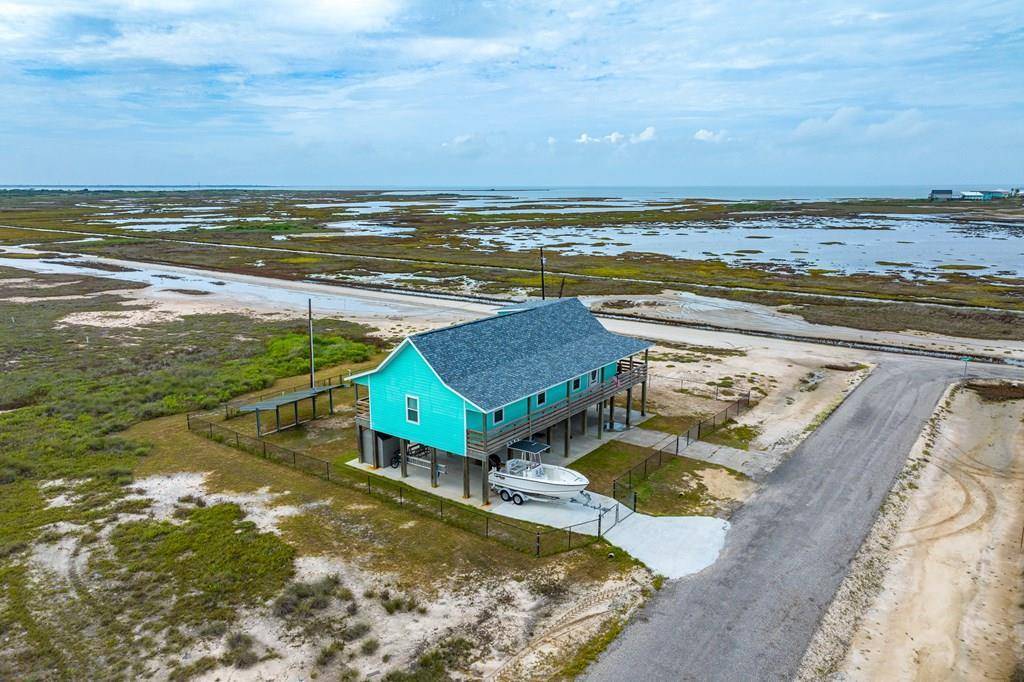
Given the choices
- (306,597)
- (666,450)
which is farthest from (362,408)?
(666,450)

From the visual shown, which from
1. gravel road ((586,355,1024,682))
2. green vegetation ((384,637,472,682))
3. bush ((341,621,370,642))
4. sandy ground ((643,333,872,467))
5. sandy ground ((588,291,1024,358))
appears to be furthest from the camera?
sandy ground ((588,291,1024,358))

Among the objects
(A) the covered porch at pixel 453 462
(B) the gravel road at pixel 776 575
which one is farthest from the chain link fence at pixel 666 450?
(B) the gravel road at pixel 776 575

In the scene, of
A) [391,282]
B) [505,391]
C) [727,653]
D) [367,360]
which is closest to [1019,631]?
[727,653]

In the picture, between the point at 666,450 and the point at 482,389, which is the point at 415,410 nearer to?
the point at 482,389

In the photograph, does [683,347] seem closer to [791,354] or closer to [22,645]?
[791,354]

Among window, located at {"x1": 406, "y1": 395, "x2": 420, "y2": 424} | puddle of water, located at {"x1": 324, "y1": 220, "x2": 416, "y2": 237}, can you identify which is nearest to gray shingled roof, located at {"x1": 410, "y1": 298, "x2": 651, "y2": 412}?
window, located at {"x1": 406, "y1": 395, "x2": 420, "y2": 424}

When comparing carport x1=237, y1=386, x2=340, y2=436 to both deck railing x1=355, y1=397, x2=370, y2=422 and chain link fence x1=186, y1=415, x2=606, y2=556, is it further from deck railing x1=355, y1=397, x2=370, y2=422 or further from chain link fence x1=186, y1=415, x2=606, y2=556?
deck railing x1=355, y1=397, x2=370, y2=422
